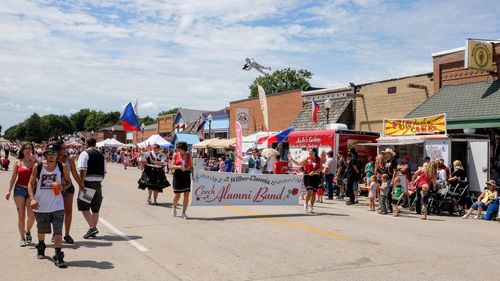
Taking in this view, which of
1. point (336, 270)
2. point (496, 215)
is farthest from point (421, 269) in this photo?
point (496, 215)

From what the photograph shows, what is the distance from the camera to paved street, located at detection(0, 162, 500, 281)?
6.56 m

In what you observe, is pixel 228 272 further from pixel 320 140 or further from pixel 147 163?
pixel 320 140

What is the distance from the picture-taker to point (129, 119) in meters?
16.2

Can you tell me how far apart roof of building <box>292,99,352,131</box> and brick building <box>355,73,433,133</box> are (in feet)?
3.14

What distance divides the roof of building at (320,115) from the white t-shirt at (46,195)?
21.5m

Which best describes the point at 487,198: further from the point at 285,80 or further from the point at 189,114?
the point at 285,80

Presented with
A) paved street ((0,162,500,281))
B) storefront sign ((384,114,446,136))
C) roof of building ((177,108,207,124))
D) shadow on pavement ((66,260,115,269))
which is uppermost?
roof of building ((177,108,207,124))

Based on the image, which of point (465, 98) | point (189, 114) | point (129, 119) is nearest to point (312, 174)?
point (129, 119)

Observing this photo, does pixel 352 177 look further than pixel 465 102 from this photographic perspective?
No

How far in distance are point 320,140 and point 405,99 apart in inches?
221

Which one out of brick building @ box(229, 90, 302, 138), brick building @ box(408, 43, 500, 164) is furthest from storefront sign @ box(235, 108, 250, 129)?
brick building @ box(408, 43, 500, 164)

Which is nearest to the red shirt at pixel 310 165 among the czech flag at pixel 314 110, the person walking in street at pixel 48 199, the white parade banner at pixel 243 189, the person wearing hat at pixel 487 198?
the white parade banner at pixel 243 189

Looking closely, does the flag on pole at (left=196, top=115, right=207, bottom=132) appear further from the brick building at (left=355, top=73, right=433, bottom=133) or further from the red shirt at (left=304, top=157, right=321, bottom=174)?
the red shirt at (left=304, top=157, right=321, bottom=174)

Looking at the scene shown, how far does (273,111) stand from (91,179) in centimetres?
2521
